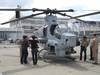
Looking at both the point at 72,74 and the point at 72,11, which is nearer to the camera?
the point at 72,74

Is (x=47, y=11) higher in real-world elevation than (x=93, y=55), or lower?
higher

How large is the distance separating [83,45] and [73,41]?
1026 millimetres

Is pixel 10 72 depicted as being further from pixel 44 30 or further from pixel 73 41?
pixel 44 30

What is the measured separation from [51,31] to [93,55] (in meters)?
3.38

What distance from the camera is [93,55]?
1764cm

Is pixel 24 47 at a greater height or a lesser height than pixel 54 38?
lesser

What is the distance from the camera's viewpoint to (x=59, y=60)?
18969 millimetres

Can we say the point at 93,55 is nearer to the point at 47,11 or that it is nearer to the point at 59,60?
the point at 59,60

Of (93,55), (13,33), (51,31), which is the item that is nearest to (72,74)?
(93,55)

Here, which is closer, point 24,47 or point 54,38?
point 24,47

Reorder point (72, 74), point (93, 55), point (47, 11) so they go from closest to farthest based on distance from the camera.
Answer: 1. point (72, 74)
2. point (93, 55)
3. point (47, 11)

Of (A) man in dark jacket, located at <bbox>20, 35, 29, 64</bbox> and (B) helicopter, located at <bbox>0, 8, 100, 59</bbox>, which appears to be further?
(B) helicopter, located at <bbox>0, 8, 100, 59</bbox>

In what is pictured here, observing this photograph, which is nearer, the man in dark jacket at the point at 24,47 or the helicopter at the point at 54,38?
the man in dark jacket at the point at 24,47

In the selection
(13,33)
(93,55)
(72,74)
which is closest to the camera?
(72,74)
